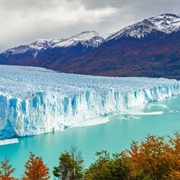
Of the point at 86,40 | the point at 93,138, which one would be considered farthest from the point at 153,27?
the point at 93,138

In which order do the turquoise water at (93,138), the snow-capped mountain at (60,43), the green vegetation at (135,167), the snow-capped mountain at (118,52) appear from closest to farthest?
the green vegetation at (135,167), the turquoise water at (93,138), the snow-capped mountain at (118,52), the snow-capped mountain at (60,43)

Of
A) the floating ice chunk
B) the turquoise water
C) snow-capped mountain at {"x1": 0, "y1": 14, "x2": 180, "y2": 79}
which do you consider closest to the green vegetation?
the turquoise water

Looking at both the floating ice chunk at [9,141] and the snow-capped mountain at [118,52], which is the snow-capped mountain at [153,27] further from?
the floating ice chunk at [9,141]

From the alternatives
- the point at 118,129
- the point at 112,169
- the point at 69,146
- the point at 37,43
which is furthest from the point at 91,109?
the point at 37,43

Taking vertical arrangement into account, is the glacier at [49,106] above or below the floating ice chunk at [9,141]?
above

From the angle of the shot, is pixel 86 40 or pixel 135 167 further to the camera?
pixel 86 40

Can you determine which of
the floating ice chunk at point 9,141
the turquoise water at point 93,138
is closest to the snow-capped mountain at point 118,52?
the turquoise water at point 93,138

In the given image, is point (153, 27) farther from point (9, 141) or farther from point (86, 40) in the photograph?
point (9, 141)
